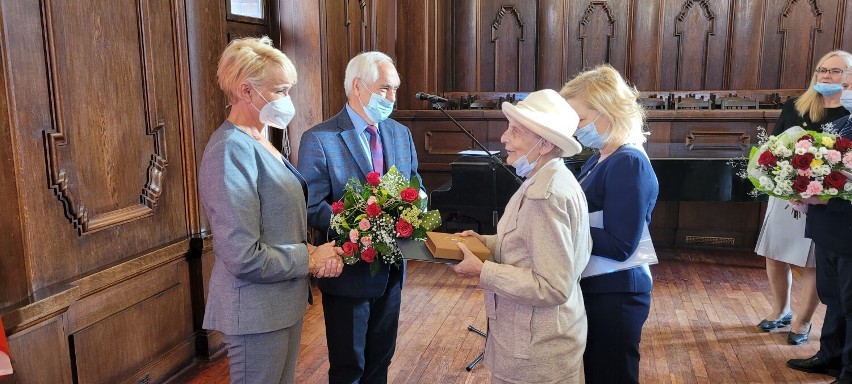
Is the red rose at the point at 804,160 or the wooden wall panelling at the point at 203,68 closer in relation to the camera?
the red rose at the point at 804,160

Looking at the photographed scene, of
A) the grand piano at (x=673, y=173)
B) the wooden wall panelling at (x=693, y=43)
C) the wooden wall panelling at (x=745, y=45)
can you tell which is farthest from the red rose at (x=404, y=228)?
the wooden wall panelling at (x=745, y=45)

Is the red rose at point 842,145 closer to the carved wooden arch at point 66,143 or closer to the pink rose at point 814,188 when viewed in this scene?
the pink rose at point 814,188

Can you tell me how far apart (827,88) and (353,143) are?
9.35ft

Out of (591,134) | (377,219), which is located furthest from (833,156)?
(377,219)

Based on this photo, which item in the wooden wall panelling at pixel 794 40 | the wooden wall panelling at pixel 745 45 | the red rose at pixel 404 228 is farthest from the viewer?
the wooden wall panelling at pixel 745 45

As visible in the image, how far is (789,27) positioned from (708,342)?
4499mm

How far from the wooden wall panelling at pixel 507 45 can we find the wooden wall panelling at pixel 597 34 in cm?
45

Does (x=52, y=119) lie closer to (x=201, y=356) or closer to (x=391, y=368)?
(x=201, y=356)

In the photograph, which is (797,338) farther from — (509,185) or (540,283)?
(540,283)

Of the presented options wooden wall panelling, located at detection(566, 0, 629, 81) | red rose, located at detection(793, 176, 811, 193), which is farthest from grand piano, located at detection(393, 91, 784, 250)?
red rose, located at detection(793, 176, 811, 193)

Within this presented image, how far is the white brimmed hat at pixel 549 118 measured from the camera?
170cm

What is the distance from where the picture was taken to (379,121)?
7.73ft

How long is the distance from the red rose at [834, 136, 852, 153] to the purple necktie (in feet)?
6.40

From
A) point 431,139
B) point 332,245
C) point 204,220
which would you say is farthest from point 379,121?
point 431,139
